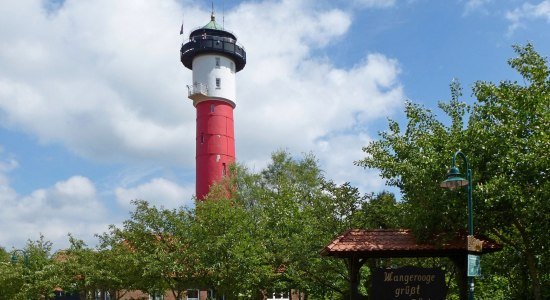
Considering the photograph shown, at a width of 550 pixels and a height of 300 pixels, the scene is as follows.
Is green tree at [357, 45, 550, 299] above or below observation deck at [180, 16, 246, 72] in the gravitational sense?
below

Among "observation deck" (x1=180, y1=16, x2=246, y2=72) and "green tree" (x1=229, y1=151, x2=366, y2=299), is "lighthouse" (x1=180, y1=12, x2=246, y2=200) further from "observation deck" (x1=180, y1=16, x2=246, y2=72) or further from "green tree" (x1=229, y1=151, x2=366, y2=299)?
"green tree" (x1=229, y1=151, x2=366, y2=299)

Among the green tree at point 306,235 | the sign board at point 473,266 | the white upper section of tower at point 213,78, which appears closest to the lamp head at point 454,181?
the sign board at point 473,266

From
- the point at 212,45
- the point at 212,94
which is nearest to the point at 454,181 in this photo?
the point at 212,94

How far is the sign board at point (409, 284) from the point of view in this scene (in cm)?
1599

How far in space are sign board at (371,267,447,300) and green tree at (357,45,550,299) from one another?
4.27ft

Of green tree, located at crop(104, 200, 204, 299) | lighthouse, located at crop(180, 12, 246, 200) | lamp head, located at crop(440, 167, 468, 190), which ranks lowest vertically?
green tree, located at crop(104, 200, 204, 299)

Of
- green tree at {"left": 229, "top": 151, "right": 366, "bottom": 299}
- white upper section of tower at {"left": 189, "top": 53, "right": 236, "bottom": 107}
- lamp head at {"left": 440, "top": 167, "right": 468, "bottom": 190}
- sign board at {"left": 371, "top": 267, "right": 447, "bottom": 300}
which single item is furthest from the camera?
white upper section of tower at {"left": 189, "top": 53, "right": 236, "bottom": 107}

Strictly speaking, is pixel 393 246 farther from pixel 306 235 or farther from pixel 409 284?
pixel 306 235

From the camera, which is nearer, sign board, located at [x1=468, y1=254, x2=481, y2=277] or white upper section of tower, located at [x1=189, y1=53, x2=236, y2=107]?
sign board, located at [x1=468, y1=254, x2=481, y2=277]

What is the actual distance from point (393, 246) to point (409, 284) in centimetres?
133

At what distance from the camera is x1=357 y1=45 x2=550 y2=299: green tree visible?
50.7ft

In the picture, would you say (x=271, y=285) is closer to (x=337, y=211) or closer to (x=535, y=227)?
(x=337, y=211)

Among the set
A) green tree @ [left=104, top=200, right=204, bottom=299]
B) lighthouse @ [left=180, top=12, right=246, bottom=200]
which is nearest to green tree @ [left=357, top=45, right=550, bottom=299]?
green tree @ [left=104, top=200, right=204, bottom=299]

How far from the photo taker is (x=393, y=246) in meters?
17.0
